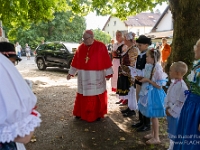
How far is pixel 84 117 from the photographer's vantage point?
192 inches

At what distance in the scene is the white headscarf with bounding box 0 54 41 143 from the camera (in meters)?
1.18

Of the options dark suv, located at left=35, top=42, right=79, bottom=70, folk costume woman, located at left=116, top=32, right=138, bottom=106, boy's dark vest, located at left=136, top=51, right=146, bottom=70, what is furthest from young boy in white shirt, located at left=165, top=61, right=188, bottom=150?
dark suv, located at left=35, top=42, right=79, bottom=70

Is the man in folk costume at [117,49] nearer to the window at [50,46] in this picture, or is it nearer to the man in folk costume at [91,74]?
the man in folk costume at [91,74]

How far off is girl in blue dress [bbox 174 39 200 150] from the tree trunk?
3.29m

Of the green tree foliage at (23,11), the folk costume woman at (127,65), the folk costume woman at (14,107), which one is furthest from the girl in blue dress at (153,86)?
the green tree foliage at (23,11)

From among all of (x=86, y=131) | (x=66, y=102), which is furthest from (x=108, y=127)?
(x=66, y=102)

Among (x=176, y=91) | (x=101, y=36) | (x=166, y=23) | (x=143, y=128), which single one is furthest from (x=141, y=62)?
(x=101, y=36)

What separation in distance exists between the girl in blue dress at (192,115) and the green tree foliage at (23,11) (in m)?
7.01

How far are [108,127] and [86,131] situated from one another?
0.50 metres

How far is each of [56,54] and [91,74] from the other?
8.26m

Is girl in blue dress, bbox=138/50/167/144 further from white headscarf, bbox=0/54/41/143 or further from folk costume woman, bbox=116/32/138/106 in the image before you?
white headscarf, bbox=0/54/41/143

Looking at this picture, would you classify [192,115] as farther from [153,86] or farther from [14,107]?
[14,107]

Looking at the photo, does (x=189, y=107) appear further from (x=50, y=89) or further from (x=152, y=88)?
(x=50, y=89)

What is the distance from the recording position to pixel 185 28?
→ 17.9 ft
